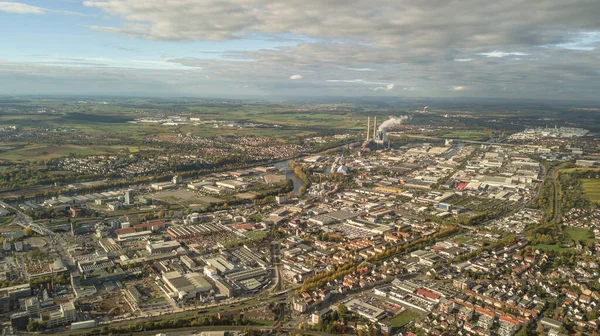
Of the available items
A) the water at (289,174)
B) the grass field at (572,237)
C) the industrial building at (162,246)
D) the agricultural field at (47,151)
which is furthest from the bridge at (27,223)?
the grass field at (572,237)

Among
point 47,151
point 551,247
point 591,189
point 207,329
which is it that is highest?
point 47,151

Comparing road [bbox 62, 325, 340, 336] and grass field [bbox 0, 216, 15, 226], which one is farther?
grass field [bbox 0, 216, 15, 226]

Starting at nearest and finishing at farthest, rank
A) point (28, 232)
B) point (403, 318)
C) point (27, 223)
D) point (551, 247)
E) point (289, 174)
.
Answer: point (403, 318), point (551, 247), point (28, 232), point (27, 223), point (289, 174)

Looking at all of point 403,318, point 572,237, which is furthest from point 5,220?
point 572,237

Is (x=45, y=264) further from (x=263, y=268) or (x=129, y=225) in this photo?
(x=263, y=268)

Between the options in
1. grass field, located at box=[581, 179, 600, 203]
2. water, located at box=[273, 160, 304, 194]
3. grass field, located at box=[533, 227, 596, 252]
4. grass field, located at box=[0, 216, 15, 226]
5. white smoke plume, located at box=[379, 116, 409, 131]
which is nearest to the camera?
grass field, located at box=[533, 227, 596, 252]

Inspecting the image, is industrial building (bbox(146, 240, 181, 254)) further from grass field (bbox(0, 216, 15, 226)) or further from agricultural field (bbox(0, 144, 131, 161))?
agricultural field (bbox(0, 144, 131, 161))

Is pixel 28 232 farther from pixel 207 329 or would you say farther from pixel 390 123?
pixel 390 123

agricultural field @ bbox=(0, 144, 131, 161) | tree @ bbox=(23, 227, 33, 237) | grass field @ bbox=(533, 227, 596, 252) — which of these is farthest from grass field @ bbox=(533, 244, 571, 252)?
agricultural field @ bbox=(0, 144, 131, 161)
